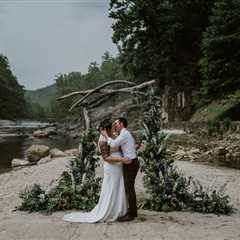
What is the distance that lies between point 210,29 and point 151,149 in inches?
893

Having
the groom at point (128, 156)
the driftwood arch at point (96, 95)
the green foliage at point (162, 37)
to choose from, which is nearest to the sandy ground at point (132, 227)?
the groom at point (128, 156)

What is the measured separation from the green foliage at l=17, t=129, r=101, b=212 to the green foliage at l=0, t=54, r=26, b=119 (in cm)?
8937

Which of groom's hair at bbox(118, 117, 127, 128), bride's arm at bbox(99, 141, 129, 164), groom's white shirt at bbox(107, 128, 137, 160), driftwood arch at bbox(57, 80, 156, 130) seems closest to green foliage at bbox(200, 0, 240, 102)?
driftwood arch at bbox(57, 80, 156, 130)

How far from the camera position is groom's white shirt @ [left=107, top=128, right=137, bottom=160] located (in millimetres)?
11266

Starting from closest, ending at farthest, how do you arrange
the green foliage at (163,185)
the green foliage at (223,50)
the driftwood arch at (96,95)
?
the green foliage at (163,185) → the driftwood arch at (96,95) → the green foliage at (223,50)

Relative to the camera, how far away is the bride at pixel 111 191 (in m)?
11.3

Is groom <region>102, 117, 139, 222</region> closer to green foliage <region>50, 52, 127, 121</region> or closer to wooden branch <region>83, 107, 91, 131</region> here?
wooden branch <region>83, 107, 91, 131</region>

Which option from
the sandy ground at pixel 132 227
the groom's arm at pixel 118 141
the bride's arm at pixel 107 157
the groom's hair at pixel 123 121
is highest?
the groom's hair at pixel 123 121

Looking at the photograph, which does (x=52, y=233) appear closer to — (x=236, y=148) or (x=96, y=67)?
(x=236, y=148)

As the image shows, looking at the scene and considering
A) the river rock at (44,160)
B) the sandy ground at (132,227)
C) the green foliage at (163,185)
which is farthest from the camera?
the river rock at (44,160)

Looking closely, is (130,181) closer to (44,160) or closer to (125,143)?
(125,143)

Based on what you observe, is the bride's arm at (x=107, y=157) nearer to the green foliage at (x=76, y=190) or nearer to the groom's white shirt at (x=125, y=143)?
the groom's white shirt at (x=125, y=143)

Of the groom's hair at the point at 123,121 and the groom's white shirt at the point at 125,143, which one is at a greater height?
the groom's hair at the point at 123,121

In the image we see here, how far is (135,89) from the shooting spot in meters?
13.9
